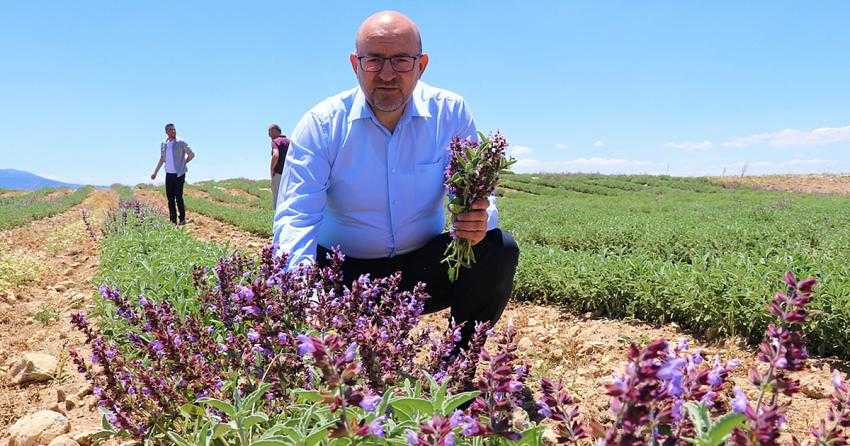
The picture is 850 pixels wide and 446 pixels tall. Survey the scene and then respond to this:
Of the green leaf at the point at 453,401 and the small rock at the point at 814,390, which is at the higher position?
the green leaf at the point at 453,401

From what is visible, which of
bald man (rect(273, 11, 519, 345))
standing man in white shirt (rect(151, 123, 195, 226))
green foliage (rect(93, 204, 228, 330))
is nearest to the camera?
bald man (rect(273, 11, 519, 345))

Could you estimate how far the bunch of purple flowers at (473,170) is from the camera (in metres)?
2.64

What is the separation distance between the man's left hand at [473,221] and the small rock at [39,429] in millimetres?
1928

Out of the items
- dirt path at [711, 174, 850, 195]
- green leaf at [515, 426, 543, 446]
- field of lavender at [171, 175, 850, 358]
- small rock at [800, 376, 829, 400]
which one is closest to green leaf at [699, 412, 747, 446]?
green leaf at [515, 426, 543, 446]

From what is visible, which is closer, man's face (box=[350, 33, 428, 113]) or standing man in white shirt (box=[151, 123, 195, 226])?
man's face (box=[350, 33, 428, 113])

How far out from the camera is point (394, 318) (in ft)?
6.99

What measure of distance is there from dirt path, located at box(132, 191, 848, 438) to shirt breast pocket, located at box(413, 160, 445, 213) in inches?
44.6

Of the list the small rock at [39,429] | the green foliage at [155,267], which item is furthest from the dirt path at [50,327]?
the green foliage at [155,267]

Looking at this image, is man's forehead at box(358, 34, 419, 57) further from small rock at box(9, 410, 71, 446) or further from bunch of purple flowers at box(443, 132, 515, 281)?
small rock at box(9, 410, 71, 446)

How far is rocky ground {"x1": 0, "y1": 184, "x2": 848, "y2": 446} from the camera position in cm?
306

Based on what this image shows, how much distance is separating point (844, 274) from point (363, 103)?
3.70 meters

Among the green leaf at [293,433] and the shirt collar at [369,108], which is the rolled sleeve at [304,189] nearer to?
the shirt collar at [369,108]

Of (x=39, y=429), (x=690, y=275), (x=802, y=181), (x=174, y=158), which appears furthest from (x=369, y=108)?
(x=802, y=181)

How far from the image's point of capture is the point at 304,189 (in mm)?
3137
